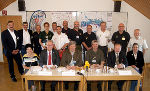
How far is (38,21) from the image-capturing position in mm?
5809

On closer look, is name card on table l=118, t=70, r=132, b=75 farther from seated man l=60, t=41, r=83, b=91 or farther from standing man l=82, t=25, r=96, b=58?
standing man l=82, t=25, r=96, b=58

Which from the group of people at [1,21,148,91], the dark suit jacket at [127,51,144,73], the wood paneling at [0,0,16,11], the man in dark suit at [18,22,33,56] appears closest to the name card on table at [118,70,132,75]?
the group of people at [1,21,148,91]

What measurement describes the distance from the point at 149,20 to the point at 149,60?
156cm

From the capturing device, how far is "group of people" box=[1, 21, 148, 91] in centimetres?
367

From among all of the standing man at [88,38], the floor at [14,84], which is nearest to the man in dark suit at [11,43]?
the floor at [14,84]

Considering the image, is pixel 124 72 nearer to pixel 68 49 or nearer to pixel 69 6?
pixel 68 49

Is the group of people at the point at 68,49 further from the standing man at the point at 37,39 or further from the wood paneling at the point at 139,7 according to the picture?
the wood paneling at the point at 139,7

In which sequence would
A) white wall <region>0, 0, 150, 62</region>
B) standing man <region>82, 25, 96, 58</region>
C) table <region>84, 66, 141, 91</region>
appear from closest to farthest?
1. table <region>84, 66, 141, 91</region>
2. standing man <region>82, 25, 96, 58</region>
3. white wall <region>0, 0, 150, 62</region>

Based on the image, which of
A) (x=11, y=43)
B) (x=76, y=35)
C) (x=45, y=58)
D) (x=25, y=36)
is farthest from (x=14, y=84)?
(x=76, y=35)

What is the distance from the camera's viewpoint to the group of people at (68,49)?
144 inches

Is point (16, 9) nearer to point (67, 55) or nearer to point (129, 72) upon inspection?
point (67, 55)

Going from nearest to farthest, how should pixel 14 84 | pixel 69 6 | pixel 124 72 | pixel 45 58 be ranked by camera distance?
pixel 124 72, pixel 45 58, pixel 14 84, pixel 69 6

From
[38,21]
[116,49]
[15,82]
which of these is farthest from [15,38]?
[116,49]

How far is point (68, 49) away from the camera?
12.4ft
